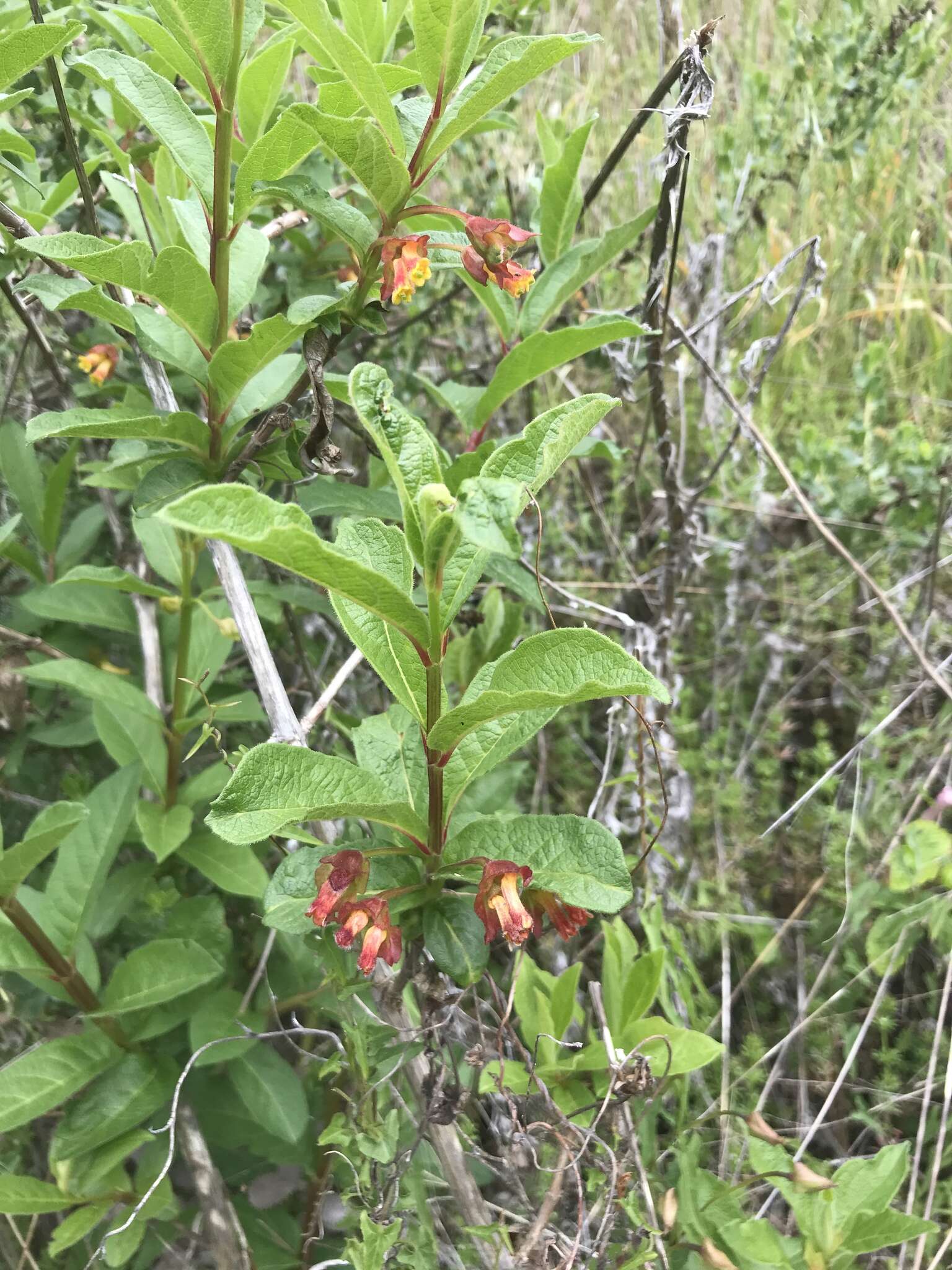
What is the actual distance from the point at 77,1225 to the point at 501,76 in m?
1.46

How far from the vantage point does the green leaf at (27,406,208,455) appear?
3.00 ft

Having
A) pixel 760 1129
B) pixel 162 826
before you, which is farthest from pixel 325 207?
pixel 760 1129

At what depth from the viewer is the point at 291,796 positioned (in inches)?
29.8

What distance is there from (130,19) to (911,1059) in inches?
79.3

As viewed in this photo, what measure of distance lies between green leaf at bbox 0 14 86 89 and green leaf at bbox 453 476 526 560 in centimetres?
68

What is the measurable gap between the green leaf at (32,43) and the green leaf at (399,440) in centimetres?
51

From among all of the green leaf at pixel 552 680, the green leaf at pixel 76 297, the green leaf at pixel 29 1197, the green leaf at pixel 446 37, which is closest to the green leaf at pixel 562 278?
the green leaf at pixel 446 37

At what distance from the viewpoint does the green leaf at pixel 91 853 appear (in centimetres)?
124

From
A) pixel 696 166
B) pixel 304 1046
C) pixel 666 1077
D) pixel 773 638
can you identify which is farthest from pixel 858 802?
pixel 696 166

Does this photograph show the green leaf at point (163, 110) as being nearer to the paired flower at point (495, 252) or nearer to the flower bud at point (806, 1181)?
the paired flower at point (495, 252)

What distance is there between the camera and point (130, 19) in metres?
0.80

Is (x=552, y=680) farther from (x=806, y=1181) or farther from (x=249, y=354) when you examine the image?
(x=806, y=1181)

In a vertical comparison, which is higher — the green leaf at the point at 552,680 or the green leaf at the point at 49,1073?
the green leaf at the point at 552,680

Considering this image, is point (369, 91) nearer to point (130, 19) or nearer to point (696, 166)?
point (130, 19)
